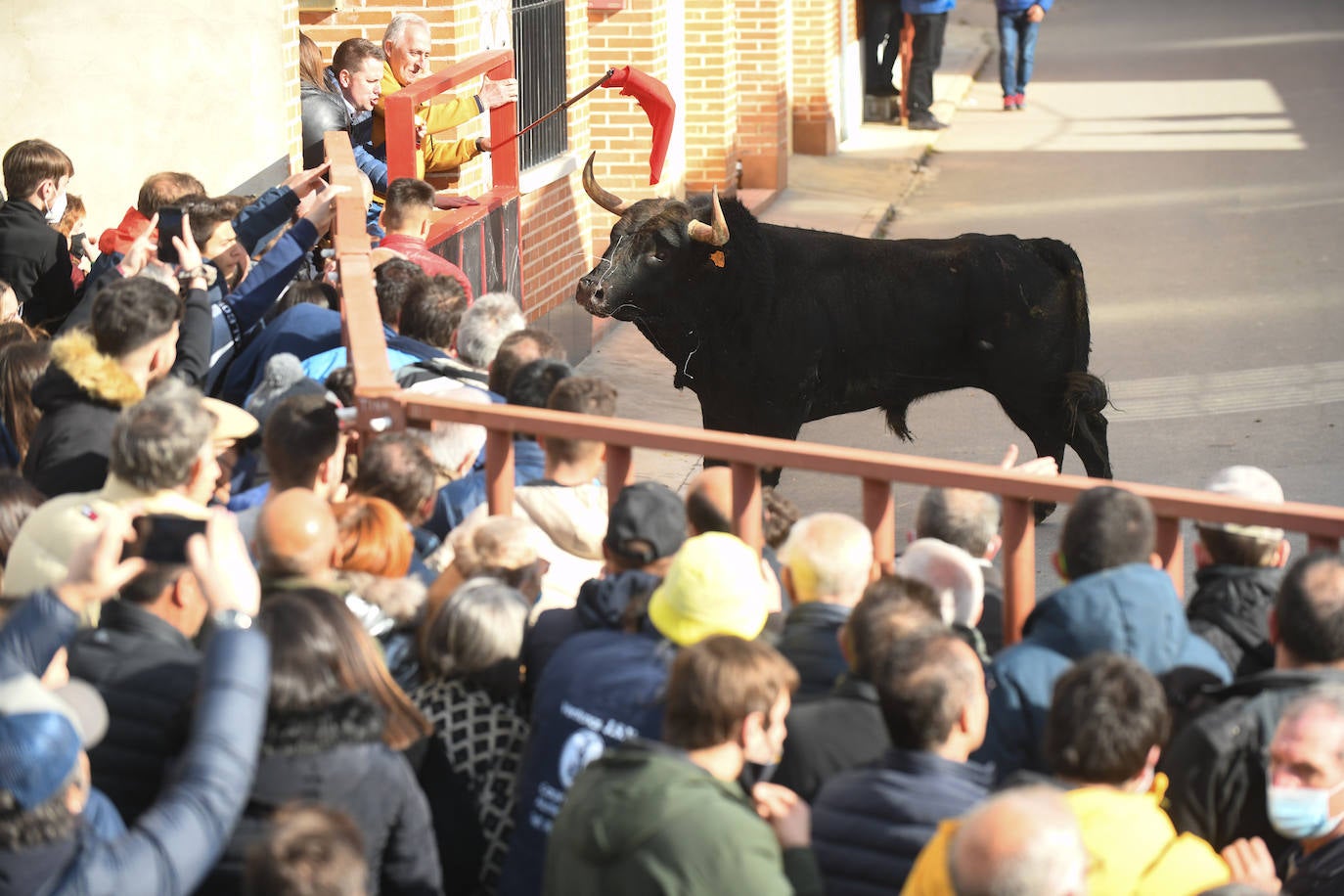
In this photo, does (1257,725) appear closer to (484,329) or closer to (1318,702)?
(1318,702)

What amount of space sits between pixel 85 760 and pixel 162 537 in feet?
2.95

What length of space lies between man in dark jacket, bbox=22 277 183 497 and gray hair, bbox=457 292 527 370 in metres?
1.09

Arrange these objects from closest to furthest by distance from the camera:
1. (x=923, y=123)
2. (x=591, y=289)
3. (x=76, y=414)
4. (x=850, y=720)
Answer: (x=850, y=720) → (x=76, y=414) → (x=591, y=289) → (x=923, y=123)

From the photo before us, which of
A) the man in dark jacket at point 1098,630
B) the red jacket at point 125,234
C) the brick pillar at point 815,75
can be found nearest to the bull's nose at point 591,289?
the red jacket at point 125,234

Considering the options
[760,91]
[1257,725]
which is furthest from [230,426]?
[760,91]

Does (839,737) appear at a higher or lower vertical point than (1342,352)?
higher

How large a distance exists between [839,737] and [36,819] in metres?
1.53

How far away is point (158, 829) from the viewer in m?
3.17

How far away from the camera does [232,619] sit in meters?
3.52

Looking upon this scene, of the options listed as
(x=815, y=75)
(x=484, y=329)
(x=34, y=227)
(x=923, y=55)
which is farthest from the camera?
(x=923, y=55)

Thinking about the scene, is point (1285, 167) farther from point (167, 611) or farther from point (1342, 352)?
point (167, 611)

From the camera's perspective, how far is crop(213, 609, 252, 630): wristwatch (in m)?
Result: 3.49

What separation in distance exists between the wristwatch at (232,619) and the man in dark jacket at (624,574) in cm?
68

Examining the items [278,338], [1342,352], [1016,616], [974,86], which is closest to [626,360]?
[1342,352]
